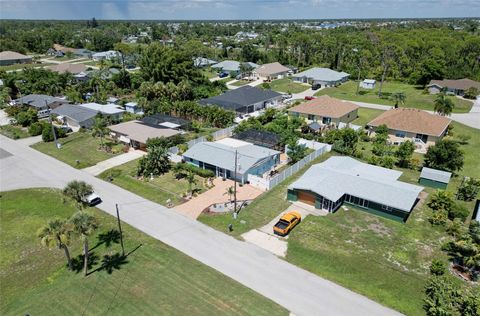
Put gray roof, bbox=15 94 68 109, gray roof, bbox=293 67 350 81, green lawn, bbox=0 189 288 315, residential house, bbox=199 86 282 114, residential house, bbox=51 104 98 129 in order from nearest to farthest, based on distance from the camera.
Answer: green lawn, bbox=0 189 288 315 < residential house, bbox=51 104 98 129 < residential house, bbox=199 86 282 114 < gray roof, bbox=15 94 68 109 < gray roof, bbox=293 67 350 81

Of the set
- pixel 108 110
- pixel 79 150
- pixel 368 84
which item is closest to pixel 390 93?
pixel 368 84

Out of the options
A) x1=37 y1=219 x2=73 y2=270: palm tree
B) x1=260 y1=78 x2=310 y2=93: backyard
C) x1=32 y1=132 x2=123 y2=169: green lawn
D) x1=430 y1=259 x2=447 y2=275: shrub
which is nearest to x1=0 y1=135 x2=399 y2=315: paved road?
x1=32 y1=132 x2=123 y2=169: green lawn

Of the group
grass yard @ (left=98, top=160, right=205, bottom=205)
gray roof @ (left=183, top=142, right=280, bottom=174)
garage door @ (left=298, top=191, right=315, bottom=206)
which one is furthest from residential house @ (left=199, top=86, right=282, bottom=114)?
garage door @ (left=298, top=191, right=315, bottom=206)

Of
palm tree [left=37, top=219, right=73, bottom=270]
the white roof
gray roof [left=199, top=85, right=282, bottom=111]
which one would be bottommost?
the white roof

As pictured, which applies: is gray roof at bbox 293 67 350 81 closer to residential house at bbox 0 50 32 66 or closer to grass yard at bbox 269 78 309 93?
grass yard at bbox 269 78 309 93

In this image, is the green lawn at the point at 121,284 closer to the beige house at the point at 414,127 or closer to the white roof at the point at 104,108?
the white roof at the point at 104,108

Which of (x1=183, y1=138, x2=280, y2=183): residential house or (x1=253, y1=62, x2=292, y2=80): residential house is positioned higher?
(x1=253, y1=62, x2=292, y2=80): residential house

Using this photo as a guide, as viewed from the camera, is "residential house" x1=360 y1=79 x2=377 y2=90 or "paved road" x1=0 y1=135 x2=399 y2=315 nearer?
"paved road" x1=0 y1=135 x2=399 y2=315

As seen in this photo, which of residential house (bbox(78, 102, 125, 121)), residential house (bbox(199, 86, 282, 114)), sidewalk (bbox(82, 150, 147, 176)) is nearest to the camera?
sidewalk (bbox(82, 150, 147, 176))
